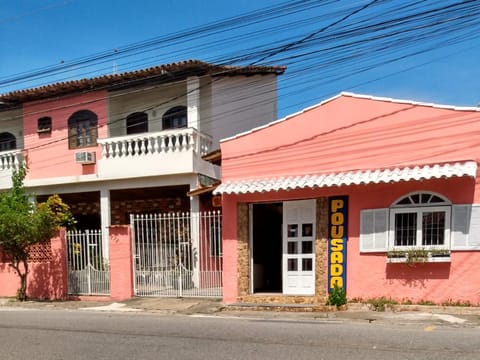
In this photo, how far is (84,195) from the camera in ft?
50.1

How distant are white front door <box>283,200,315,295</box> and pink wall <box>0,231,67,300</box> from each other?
19.1 ft

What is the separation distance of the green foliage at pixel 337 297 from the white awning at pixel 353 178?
2.10 m

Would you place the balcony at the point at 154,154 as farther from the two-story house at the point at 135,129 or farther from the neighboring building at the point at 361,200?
the neighboring building at the point at 361,200

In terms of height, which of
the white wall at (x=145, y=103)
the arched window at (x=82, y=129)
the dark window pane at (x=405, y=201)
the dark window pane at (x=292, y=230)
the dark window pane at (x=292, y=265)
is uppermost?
the white wall at (x=145, y=103)

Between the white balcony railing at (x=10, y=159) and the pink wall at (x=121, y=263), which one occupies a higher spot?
the white balcony railing at (x=10, y=159)

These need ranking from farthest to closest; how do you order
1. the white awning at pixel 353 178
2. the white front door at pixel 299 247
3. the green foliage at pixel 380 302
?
the white front door at pixel 299 247, the green foliage at pixel 380 302, the white awning at pixel 353 178

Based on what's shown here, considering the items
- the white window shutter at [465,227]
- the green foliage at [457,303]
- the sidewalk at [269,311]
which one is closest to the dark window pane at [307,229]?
the sidewalk at [269,311]

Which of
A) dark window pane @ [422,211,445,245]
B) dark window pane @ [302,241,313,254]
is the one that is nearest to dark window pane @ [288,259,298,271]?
dark window pane @ [302,241,313,254]

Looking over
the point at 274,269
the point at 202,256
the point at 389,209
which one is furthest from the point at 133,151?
the point at 389,209

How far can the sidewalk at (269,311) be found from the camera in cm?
736

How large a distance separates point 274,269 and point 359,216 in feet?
10.8

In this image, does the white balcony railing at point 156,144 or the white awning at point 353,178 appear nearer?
the white awning at point 353,178

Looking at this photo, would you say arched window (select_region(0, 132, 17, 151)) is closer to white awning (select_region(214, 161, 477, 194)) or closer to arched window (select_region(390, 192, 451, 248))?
white awning (select_region(214, 161, 477, 194))

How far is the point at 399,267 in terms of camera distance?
834 centimetres
